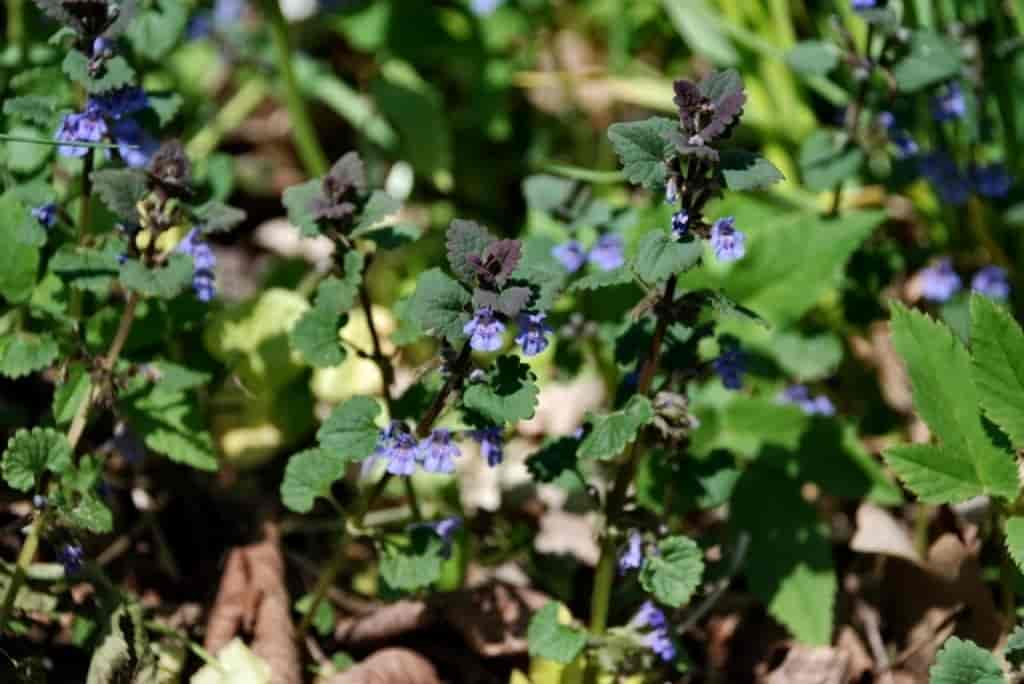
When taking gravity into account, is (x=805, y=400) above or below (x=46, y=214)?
below

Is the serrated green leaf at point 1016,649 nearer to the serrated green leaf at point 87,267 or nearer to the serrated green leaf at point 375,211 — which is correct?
the serrated green leaf at point 375,211

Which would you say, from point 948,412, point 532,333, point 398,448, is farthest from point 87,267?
point 948,412

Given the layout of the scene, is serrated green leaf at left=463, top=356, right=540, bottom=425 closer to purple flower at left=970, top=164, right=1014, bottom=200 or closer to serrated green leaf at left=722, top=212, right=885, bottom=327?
serrated green leaf at left=722, top=212, right=885, bottom=327

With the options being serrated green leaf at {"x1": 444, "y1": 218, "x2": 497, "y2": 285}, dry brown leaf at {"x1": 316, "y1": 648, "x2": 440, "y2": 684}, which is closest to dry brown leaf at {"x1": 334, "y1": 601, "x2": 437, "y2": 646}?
dry brown leaf at {"x1": 316, "y1": 648, "x2": 440, "y2": 684}

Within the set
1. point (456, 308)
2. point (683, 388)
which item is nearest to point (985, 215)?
point (683, 388)

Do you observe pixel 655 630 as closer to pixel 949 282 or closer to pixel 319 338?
pixel 319 338

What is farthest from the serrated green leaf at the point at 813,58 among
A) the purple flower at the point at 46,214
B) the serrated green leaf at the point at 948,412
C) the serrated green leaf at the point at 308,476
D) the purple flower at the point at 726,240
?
the purple flower at the point at 46,214
